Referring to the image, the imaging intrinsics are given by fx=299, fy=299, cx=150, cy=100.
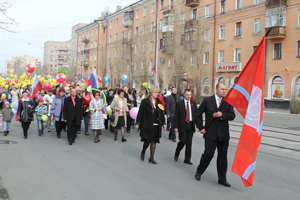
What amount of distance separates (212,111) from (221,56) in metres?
30.0

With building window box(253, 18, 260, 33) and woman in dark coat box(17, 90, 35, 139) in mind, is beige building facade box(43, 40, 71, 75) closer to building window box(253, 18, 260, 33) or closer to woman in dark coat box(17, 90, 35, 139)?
building window box(253, 18, 260, 33)

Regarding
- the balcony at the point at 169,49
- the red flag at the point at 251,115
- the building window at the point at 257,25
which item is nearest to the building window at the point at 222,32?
the building window at the point at 257,25

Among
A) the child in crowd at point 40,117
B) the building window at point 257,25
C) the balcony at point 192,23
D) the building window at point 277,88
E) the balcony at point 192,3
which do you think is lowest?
the child in crowd at point 40,117

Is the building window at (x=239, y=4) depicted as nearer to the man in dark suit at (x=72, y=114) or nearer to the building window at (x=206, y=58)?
the building window at (x=206, y=58)

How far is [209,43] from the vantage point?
116ft

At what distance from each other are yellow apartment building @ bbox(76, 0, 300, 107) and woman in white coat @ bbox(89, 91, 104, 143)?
18.5 meters

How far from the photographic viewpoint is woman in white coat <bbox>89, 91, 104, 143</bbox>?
9.90 meters

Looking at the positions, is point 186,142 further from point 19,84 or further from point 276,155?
point 19,84

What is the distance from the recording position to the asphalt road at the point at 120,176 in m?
4.88

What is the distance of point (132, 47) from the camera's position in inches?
1998

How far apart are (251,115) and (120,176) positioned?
277cm

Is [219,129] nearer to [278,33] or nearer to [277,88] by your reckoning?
[278,33]

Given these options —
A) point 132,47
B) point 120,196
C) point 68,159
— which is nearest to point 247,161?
point 120,196

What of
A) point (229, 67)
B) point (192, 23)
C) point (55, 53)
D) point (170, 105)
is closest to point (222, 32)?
point (192, 23)
